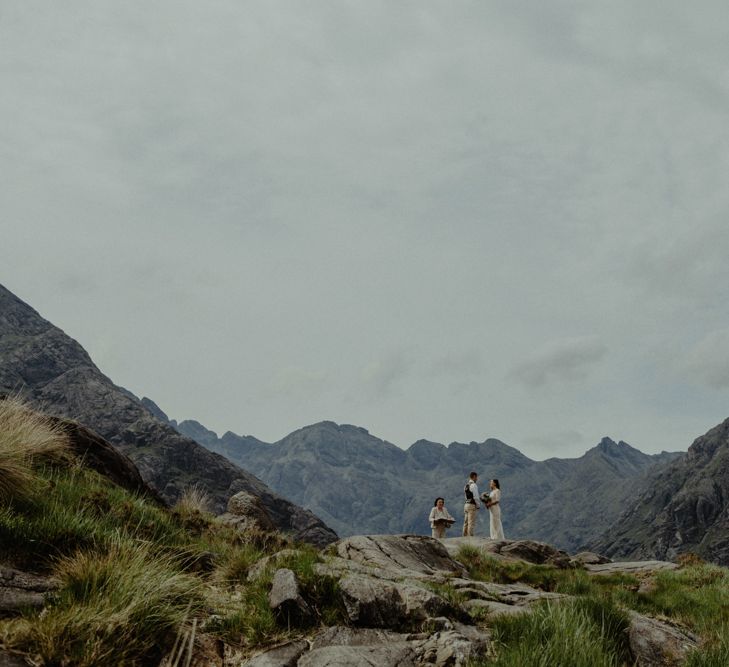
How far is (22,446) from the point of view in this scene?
9.64 meters

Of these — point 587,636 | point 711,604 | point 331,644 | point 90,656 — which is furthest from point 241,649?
point 711,604

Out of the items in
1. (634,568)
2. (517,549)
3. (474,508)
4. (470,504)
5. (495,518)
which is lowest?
(517,549)

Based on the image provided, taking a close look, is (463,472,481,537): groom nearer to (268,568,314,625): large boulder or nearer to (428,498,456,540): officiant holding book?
(428,498,456,540): officiant holding book

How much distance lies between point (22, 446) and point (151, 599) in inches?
205

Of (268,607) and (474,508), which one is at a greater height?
(474,508)

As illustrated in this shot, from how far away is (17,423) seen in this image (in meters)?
11.8

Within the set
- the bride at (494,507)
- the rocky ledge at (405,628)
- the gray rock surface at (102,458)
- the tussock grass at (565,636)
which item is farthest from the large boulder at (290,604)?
the bride at (494,507)

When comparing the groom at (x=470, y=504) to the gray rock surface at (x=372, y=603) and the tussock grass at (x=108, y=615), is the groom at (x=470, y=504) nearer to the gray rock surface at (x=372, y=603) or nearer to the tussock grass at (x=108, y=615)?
the gray rock surface at (x=372, y=603)

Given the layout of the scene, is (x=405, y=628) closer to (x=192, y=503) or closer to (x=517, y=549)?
(x=192, y=503)

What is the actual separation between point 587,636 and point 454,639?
1.54m

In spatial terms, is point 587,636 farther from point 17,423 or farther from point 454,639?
point 17,423

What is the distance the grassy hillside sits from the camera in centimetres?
A: 539

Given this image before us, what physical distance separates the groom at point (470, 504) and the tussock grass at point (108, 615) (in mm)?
23720

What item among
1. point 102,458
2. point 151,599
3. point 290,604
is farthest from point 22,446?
point 102,458
